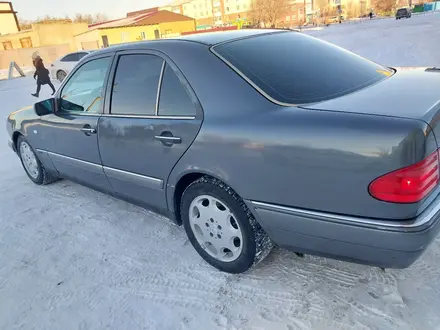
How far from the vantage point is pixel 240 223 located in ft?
7.68

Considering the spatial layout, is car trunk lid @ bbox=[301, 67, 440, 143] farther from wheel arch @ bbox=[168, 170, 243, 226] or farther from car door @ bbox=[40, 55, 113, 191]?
car door @ bbox=[40, 55, 113, 191]

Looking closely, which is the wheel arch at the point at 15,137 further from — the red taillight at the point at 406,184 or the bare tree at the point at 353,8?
the bare tree at the point at 353,8

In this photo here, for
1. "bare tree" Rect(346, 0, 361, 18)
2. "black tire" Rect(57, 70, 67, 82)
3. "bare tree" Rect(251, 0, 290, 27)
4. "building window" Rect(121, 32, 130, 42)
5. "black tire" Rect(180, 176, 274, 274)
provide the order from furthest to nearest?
"bare tree" Rect(346, 0, 361, 18) → "bare tree" Rect(251, 0, 290, 27) → "building window" Rect(121, 32, 130, 42) → "black tire" Rect(57, 70, 67, 82) → "black tire" Rect(180, 176, 274, 274)

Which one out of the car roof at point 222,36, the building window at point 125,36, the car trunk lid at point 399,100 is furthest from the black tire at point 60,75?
the building window at point 125,36

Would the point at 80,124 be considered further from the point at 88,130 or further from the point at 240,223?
the point at 240,223

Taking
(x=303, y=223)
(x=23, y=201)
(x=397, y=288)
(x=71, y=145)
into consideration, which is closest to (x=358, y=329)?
(x=397, y=288)

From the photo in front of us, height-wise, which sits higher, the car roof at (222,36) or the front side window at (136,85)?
the car roof at (222,36)

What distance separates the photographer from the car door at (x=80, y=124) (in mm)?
3273

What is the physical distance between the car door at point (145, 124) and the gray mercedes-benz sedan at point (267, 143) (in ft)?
0.04

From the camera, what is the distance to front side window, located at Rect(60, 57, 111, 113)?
3.25m

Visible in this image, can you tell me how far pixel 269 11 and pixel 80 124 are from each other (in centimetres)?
7176

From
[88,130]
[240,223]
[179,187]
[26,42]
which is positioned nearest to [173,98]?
[179,187]

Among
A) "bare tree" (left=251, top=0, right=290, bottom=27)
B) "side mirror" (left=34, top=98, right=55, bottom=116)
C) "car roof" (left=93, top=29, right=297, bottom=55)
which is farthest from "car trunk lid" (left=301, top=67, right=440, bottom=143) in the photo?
"bare tree" (left=251, top=0, right=290, bottom=27)

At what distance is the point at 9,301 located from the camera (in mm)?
2613
